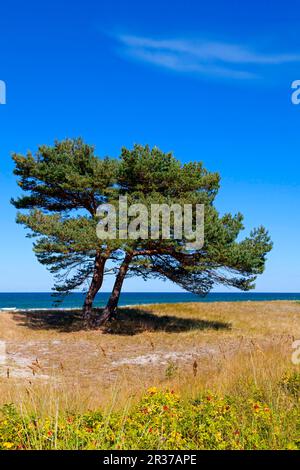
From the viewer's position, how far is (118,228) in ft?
68.0

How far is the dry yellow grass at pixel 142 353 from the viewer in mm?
8203

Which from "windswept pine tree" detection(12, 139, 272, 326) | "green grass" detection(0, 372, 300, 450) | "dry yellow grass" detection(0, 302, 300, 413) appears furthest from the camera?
"windswept pine tree" detection(12, 139, 272, 326)

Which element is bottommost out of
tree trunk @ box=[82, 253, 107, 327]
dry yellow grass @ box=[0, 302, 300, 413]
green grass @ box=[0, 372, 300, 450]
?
dry yellow grass @ box=[0, 302, 300, 413]

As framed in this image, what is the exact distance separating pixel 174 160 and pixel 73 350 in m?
11.0

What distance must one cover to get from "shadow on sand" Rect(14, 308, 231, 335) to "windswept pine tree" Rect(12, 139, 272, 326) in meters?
1.24

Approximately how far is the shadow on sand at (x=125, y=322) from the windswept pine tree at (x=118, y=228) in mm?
1239

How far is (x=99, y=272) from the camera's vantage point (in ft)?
85.7

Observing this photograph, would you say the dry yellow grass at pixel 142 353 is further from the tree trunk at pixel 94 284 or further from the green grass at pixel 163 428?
the tree trunk at pixel 94 284

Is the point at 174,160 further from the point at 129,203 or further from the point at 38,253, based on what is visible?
the point at 38,253

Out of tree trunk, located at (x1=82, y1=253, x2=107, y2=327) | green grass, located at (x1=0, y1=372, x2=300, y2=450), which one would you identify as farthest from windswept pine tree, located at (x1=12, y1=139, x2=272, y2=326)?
green grass, located at (x1=0, y1=372, x2=300, y2=450)

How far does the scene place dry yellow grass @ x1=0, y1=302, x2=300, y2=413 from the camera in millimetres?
8203

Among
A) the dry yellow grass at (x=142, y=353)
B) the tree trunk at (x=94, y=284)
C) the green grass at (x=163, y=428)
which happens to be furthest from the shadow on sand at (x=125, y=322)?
the green grass at (x=163, y=428)

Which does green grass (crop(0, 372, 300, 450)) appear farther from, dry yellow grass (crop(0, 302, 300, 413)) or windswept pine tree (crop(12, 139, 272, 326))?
windswept pine tree (crop(12, 139, 272, 326))

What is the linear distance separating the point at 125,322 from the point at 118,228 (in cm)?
766
